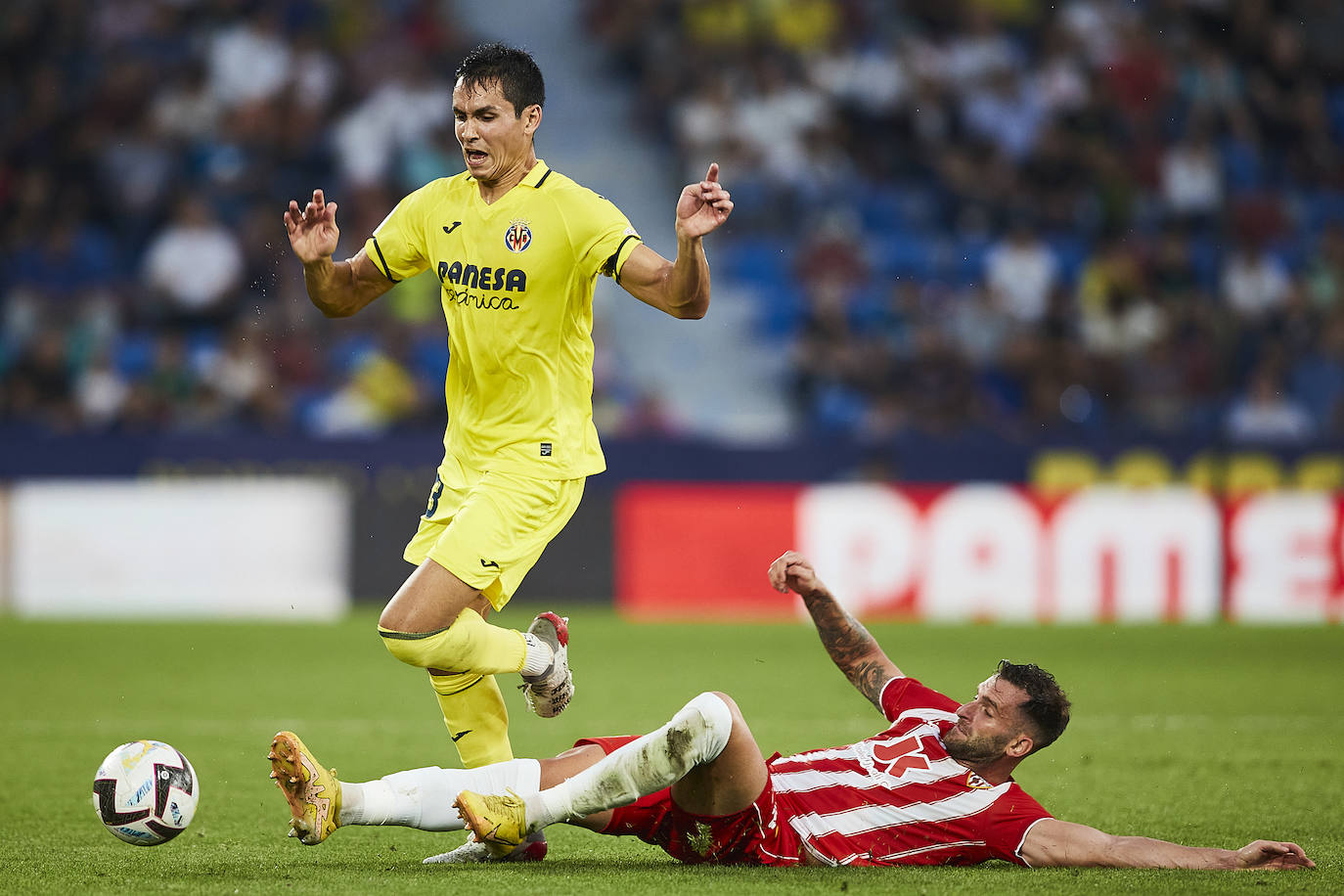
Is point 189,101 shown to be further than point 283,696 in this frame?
Yes

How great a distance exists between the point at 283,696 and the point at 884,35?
10827 millimetres

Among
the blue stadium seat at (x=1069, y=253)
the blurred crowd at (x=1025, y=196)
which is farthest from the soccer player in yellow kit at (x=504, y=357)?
the blue stadium seat at (x=1069, y=253)

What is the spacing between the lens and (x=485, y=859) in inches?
193

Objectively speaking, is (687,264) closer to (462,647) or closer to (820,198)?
(462,647)

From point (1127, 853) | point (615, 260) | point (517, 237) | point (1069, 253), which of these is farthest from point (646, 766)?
point (1069, 253)

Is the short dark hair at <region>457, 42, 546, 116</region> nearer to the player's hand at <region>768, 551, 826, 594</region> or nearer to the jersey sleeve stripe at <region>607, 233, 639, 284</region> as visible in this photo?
the jersey sleeve stripe at <region>607, 233, 639, 284</region>

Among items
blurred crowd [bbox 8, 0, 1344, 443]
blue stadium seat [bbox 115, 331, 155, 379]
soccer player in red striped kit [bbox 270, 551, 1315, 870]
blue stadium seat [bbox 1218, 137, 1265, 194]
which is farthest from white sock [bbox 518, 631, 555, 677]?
blue stadium seat [bbox 1218, 137, 1265, 194]

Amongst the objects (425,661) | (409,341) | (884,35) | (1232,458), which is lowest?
(425,661)

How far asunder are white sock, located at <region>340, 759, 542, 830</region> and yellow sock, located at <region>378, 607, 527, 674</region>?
0.30 meters

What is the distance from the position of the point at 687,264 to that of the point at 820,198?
11730 millimetres

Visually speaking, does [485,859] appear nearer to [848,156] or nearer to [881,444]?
[881,444]

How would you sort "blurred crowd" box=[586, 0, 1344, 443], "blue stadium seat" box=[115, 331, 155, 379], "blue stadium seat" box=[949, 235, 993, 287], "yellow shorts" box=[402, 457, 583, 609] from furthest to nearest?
"blue stadium seat" box=[949, 235, 993, 287], "blurred crowd" box=[586, 0, 1344, 443], "blue stadium seat" box=[115, 331, 155, 379], "yellow shorts" box=[402, 457, 583, 609]

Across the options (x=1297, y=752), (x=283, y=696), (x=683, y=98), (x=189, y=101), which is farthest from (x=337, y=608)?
(x=1297, y=752)

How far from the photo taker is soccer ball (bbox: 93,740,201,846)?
464cm
